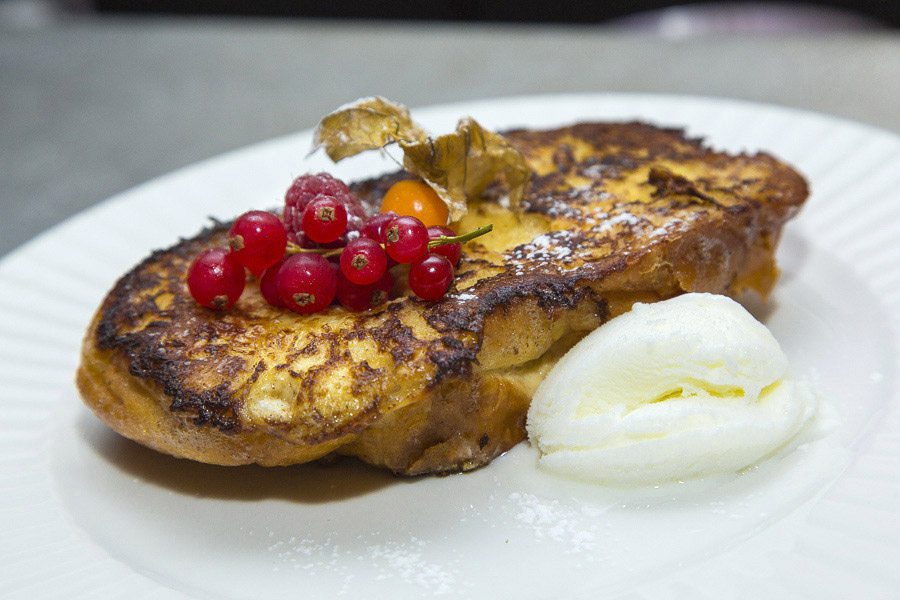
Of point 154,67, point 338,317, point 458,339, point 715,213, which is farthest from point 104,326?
point 154,67

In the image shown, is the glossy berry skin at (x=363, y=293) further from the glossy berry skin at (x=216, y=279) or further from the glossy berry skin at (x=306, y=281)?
the glossy berry skin at (x=216, y=279)

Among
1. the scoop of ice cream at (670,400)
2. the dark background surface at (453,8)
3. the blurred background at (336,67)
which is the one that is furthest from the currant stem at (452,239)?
the dark background surface at (453,8)

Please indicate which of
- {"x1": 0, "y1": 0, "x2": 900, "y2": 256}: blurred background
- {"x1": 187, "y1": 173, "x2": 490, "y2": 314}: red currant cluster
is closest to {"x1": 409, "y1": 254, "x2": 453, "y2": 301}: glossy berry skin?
{"x1": 187, "y1": 173, "x2": 490, "y2": 314}: red currant cluster

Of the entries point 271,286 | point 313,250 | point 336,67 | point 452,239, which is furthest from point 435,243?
point 336,67

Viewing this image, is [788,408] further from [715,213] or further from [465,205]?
[465,205]

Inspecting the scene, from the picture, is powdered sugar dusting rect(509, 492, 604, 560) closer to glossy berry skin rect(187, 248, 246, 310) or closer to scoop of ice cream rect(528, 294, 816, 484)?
scoop of ice cream rect(528, 294, 816, 484)
